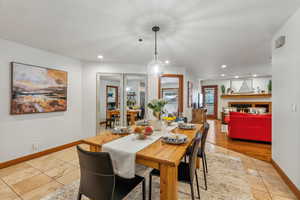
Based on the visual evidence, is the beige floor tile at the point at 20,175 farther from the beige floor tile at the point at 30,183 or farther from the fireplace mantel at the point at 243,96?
the fireplace mantel at the point at 243,96

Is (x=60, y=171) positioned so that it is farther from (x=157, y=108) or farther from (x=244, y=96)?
(x=244, y=96)

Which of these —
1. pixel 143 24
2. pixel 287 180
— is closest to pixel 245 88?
pixel 287 180

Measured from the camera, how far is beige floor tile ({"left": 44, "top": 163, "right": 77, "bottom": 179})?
2325mm

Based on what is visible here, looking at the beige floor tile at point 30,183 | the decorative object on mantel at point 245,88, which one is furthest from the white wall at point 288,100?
the decorative object on mantel at point 245,88

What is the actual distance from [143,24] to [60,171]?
2.88 meters

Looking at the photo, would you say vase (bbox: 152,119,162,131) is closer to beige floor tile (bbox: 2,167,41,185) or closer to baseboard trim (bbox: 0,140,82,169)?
baseboard trim (bbox: 0,140,82,169)

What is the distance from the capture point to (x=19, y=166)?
8.66 feet

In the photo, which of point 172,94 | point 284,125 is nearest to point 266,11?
point 284,125

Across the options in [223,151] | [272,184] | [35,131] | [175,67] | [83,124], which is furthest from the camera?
[175,67]

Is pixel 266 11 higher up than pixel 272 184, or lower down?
higher up

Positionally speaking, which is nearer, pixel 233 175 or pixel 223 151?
pixel 233 175

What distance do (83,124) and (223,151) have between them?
3.90 meters

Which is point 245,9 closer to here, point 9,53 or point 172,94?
point 172,94

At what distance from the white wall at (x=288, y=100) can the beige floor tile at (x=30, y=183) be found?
3.65 metres
